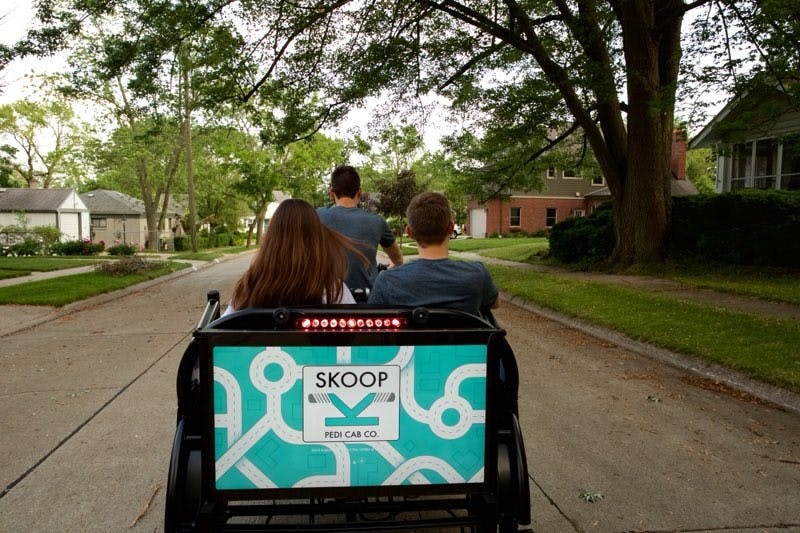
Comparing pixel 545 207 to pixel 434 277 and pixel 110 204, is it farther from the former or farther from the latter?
pixel 434 277

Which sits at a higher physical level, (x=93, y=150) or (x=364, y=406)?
(x=93, y=150)

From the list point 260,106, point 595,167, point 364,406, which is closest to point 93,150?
point 260,106

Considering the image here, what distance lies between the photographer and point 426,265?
273cm

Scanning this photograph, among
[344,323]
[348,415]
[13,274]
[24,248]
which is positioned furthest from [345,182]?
[24,248]

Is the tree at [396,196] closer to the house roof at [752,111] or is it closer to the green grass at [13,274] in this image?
the green grass at [13,274]

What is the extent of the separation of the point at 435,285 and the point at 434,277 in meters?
0.04

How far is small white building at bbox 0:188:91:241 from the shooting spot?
45844 millimetres

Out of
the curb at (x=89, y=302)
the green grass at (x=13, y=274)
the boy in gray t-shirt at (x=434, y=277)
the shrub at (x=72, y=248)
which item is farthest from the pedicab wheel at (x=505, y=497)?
the shrub at (x=72, y=248)

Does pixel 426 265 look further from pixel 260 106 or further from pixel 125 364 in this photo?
pixel 260 106

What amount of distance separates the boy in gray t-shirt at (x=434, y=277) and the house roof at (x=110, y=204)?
181 ft

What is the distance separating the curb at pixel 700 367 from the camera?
544 centimetres

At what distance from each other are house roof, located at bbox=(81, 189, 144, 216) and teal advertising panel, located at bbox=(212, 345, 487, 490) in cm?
5561

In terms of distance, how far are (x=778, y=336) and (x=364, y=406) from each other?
7245 millimetres

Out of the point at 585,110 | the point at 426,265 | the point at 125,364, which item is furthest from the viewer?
the point at 585,110
